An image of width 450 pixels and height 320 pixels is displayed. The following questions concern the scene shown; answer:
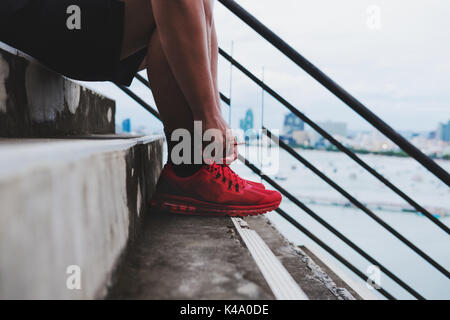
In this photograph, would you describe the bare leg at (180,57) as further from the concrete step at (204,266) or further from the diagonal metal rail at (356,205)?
the diagonal metal rail at (356,205)

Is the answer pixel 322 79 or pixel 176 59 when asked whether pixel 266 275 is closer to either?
pixel 176 59

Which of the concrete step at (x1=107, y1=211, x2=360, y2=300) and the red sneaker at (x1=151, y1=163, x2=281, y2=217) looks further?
the red sneaker at (x1=151, y1=163, x2=281, y2=217)

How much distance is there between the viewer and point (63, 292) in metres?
0.27

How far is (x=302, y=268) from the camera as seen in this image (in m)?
0.60

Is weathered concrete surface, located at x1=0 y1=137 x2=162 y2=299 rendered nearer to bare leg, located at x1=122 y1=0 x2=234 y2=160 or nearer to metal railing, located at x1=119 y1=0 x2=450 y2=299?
bare leg, located at x1=122 y1=0 x2=234 y2=160

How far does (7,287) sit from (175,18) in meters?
0.48

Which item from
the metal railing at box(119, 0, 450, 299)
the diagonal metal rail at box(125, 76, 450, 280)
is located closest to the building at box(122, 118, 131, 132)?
the metal railing at box(119, 0, 450, 299)

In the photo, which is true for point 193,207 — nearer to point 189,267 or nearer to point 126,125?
point 189,267

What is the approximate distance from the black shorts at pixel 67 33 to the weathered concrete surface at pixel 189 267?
332 mm

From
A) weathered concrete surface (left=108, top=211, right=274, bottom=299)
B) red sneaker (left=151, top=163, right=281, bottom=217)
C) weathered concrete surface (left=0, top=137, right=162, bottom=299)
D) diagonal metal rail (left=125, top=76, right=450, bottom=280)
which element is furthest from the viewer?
diagonal metal rail (left=125, top=76, right=450, bottom=280)

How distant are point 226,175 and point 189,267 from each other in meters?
0.31

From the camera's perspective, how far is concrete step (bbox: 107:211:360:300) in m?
0.38

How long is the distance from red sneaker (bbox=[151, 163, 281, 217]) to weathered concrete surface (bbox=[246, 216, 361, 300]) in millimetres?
68

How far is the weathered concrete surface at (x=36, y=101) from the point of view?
1.77 ft
